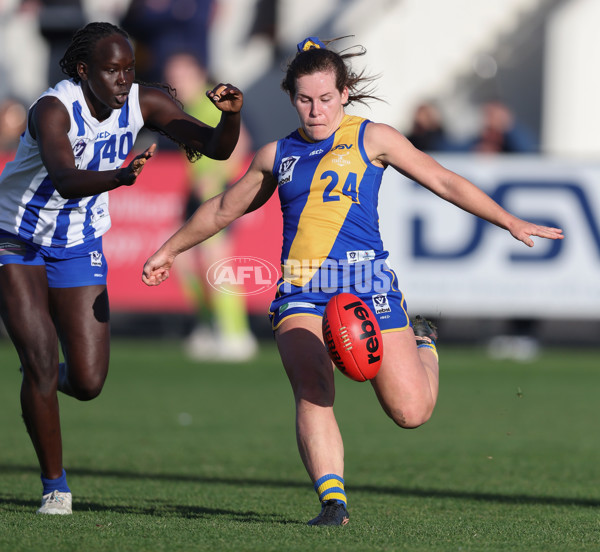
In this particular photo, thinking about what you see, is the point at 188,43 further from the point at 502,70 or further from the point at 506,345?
the point at 506,345

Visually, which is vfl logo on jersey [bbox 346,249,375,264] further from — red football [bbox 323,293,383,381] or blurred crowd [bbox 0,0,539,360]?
blurred crowd [bbox 0,0,539,360]

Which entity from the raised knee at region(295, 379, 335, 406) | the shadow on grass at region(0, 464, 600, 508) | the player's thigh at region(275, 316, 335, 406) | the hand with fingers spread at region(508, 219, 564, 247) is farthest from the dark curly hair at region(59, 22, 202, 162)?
the shadow on grass at region(0, 464, 600, 508)

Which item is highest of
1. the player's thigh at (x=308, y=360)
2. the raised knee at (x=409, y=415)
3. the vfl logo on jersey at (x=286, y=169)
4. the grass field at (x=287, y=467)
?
the vfl logo on jersey at (x=286, y=169)

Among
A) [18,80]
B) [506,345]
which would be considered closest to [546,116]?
[506,345]

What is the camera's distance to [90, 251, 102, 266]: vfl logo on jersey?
241 inches

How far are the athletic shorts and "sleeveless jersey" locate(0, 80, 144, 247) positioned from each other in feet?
3.77

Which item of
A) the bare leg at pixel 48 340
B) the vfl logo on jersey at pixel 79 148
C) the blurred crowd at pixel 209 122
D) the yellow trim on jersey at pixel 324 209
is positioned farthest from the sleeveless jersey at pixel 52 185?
the blurred crowd at pixel 209 122

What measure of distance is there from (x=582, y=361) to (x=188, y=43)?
7.44m

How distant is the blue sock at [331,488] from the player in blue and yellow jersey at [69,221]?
1302 millimetres

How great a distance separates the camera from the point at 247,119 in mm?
15180

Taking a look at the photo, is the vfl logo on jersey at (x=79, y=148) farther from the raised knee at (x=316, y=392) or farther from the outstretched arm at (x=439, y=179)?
the raised knee at (x=316, y=392)

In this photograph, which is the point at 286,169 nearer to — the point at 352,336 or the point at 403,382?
the point at 352,336

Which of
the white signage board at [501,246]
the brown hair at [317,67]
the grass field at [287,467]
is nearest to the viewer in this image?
the grass field at [287,467]

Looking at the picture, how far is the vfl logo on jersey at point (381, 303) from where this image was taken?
5625 millimetres
